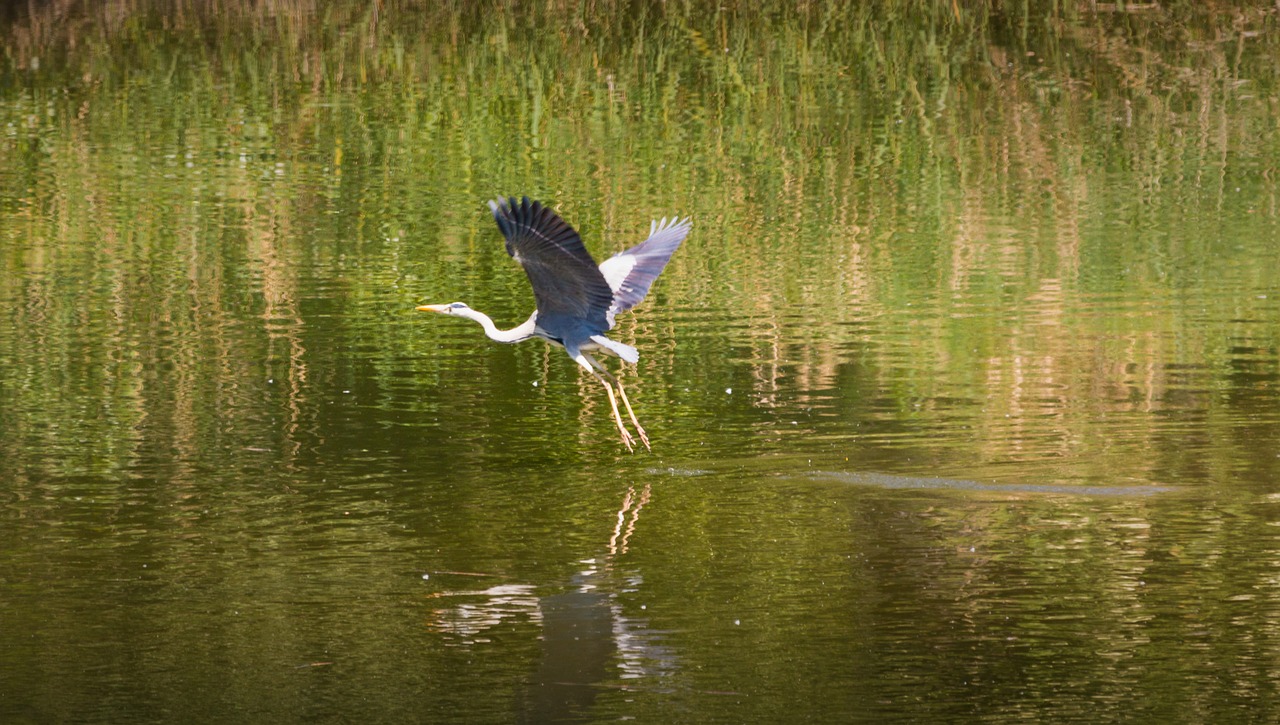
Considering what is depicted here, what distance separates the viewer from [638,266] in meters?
10.5

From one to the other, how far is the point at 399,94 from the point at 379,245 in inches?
217

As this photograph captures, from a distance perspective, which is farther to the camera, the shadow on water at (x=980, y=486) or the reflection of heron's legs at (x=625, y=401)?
the reflection of heron's legs at (x=625, y=401)

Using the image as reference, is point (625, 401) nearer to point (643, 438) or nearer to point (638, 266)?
point (643, 438)

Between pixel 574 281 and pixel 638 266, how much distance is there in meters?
0.85

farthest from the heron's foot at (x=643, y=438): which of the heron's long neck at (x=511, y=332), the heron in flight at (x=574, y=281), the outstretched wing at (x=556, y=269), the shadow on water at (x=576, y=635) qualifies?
the shadow on water at (x=576, y=635)

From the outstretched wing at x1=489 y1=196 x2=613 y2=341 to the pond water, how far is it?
0.63m

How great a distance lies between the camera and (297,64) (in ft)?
72.8

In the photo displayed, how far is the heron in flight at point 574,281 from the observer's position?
8.91m

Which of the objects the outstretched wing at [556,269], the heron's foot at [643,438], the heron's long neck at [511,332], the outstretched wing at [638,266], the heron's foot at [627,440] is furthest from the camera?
the heron's long neck at [511,332]

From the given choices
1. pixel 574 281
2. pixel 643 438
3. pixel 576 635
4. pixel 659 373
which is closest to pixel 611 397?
pixel 643 438

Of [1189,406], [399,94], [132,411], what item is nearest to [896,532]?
[1189,406]

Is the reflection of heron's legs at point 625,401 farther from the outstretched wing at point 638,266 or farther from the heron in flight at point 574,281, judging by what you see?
the outstretched wing at point 638,266

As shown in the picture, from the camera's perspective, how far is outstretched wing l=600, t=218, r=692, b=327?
10.4 meters

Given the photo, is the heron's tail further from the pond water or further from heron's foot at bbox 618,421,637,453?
the pond water
